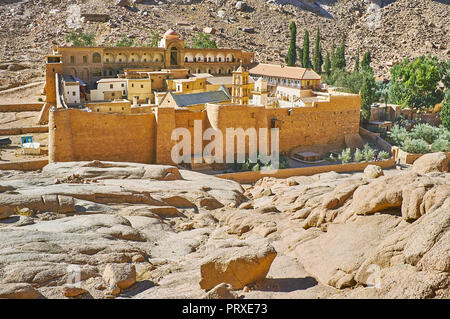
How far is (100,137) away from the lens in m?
22.8

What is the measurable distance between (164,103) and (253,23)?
141ft

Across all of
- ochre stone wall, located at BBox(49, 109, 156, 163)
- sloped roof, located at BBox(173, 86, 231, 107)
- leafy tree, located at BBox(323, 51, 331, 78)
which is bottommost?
ochre stone wall, located at BBox(49, 109, 156, 163)

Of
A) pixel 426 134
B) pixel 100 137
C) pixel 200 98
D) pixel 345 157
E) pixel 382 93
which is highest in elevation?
pixel 382 93

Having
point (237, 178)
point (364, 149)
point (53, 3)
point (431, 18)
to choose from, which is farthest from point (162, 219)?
point (431, 18)

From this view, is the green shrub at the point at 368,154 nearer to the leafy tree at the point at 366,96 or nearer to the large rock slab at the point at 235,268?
the leafy tree at the point at 366,96

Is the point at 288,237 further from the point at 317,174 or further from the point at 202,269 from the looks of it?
the point at 317,174

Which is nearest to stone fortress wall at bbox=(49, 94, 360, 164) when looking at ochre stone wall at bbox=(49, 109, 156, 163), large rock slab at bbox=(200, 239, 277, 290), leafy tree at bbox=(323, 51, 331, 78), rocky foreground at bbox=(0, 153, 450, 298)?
ochre stone wall at bbox=(49, 109, 156, 163)

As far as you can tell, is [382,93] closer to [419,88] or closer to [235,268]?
[419,88]

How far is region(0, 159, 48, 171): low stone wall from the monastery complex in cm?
71

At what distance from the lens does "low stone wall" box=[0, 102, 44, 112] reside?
33.5 meters

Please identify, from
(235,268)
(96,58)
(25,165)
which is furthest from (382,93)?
(235,268)

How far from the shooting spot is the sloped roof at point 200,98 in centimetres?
3103

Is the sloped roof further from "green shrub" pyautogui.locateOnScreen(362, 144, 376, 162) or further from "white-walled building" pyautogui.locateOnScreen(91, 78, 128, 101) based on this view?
"green shrub" pyautogui.locateOnScreen(362, 144, 376, 162)

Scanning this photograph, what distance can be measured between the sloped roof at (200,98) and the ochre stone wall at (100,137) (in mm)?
6809
